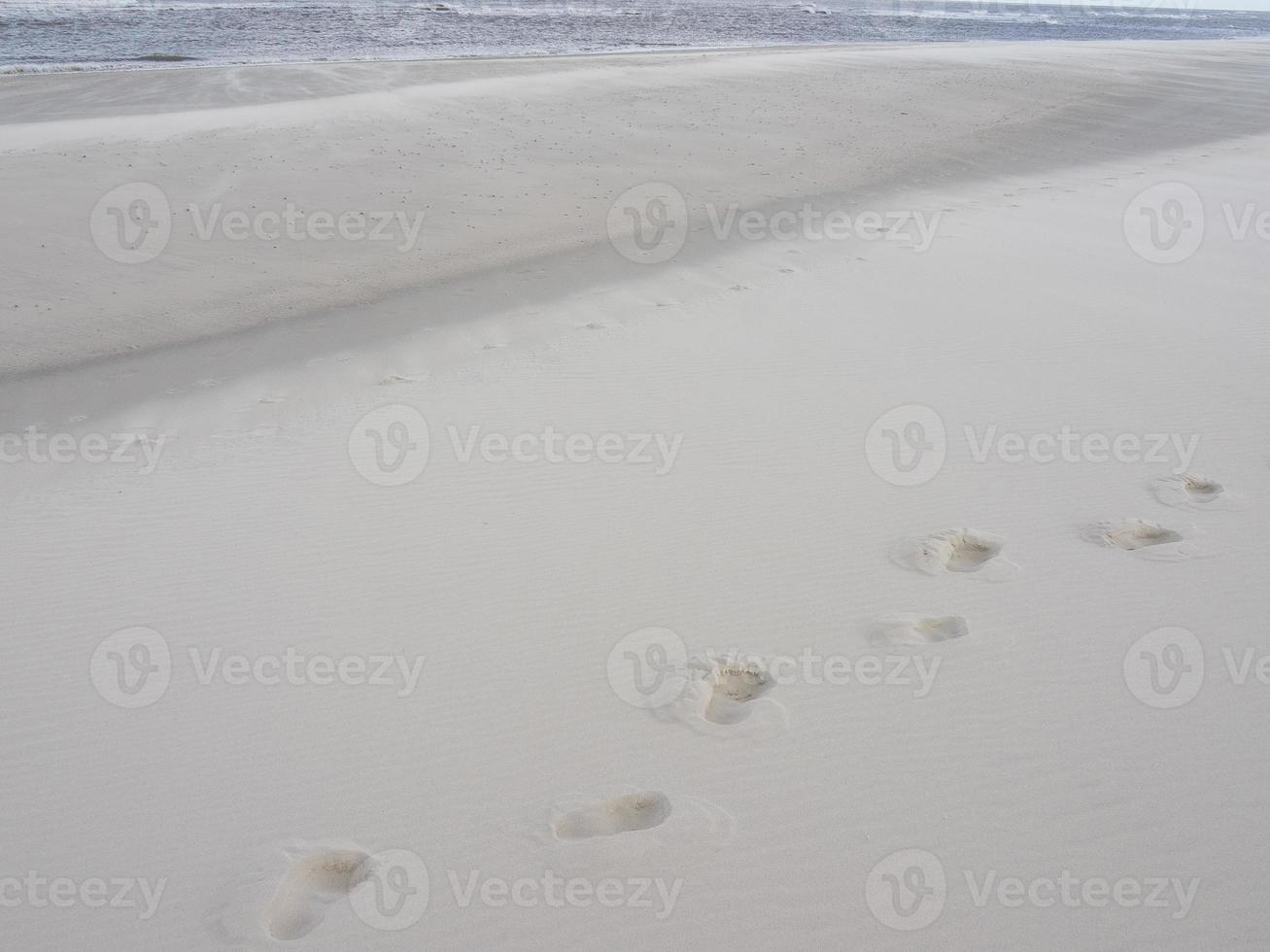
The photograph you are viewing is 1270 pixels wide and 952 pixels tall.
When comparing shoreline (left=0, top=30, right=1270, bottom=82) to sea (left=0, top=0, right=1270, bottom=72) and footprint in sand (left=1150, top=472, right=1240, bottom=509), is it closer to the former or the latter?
sea (left=0, top=0, right=1270, bottom=72)

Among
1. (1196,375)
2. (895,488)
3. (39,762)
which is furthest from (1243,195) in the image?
(39,762)

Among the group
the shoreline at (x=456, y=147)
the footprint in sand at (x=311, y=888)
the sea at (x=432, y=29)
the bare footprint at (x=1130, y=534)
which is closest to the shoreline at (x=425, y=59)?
the sea at (x=432, y=29)

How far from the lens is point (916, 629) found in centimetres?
363

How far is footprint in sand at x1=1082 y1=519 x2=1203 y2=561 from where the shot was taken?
4.02 m

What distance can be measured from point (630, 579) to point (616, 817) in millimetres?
1264

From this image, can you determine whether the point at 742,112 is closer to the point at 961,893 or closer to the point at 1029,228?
the point at 1029,228

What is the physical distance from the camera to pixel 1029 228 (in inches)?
353

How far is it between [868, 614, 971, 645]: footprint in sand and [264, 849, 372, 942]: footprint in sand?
6.45 feet

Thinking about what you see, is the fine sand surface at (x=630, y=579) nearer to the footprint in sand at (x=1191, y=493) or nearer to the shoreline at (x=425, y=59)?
the footprint in sand at (x=1191, y=493)

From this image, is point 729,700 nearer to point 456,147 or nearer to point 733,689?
point 733,689

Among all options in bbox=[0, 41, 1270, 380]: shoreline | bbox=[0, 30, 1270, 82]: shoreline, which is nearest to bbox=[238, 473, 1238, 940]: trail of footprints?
bbox=[0, 41, 1270, 380]: shoreline

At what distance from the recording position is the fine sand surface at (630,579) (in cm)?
272

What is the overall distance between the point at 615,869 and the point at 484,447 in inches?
109

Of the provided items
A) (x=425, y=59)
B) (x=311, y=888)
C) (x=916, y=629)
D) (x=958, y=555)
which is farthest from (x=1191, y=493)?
(x=425, y=59)
